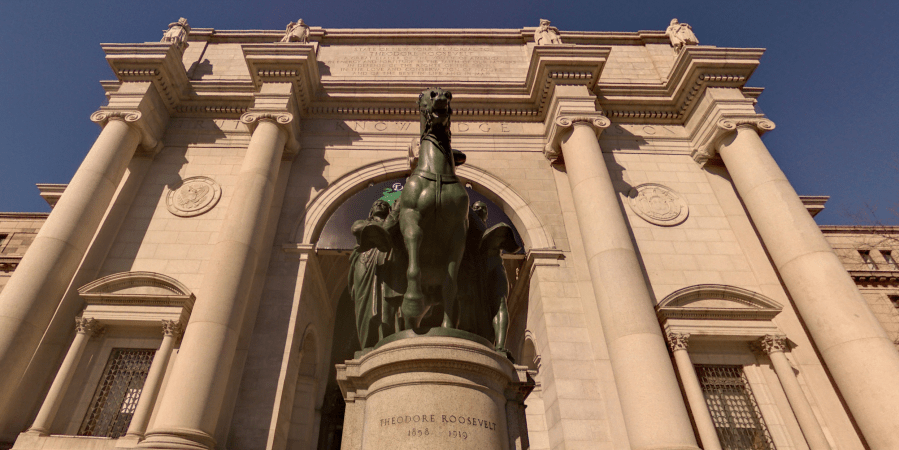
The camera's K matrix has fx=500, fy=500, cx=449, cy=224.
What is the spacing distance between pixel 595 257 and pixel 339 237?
697cm

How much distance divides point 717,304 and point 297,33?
16.1 meters

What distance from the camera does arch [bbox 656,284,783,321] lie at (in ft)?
39.0

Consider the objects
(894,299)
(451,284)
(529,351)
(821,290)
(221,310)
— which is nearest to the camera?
(451,284)

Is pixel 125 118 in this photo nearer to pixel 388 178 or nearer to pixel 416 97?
pixel 388 178

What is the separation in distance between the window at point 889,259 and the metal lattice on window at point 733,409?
21.6m

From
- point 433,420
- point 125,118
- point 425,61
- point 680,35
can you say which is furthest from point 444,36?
point 433,420

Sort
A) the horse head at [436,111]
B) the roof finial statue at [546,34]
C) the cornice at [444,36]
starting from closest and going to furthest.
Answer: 1. the horse head at [436,111]
2. the roof finial statue at [546,34]
3. the cornice at [444,36]

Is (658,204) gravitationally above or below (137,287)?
above

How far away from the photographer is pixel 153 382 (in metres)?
11.0

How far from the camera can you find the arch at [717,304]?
1188cm

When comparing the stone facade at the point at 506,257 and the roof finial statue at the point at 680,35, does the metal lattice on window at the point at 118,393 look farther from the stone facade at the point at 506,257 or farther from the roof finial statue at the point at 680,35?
the roof finial statue at the point at 680,35

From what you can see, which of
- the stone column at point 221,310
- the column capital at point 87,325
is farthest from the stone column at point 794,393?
the column capital at point 87,325

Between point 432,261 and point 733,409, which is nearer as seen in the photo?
point 432,261

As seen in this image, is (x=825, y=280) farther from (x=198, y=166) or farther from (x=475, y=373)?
(x=198, y=166)
